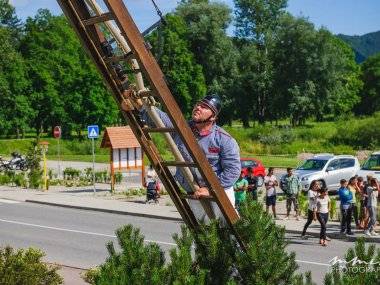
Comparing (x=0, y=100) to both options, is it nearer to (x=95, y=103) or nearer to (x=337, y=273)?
(x=95, y=103)

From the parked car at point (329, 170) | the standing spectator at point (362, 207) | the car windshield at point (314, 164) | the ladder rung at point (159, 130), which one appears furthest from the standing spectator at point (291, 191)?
the ladder rung at point (159, 130)

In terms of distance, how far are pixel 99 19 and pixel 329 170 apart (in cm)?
2756

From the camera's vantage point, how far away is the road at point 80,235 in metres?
15.9

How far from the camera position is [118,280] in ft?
14.6

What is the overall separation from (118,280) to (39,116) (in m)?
78.3

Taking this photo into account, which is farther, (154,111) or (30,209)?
(30,209)

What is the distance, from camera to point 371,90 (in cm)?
11350

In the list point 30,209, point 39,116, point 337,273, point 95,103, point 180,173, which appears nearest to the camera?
point 337,273

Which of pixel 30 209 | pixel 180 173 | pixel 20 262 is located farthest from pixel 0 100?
pixel 180 173

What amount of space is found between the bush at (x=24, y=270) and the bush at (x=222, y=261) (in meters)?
4.98

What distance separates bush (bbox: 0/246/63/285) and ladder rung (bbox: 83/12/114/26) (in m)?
5.55

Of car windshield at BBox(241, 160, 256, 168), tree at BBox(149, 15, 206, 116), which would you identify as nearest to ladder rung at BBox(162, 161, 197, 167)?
car windshield at BBox(241, 160, 256, 168)

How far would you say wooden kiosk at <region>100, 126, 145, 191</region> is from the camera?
31156 mm

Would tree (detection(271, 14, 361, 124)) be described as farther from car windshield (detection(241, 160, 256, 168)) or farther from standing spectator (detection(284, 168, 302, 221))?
standing spectator (detection(284, 168, 302, 221))
